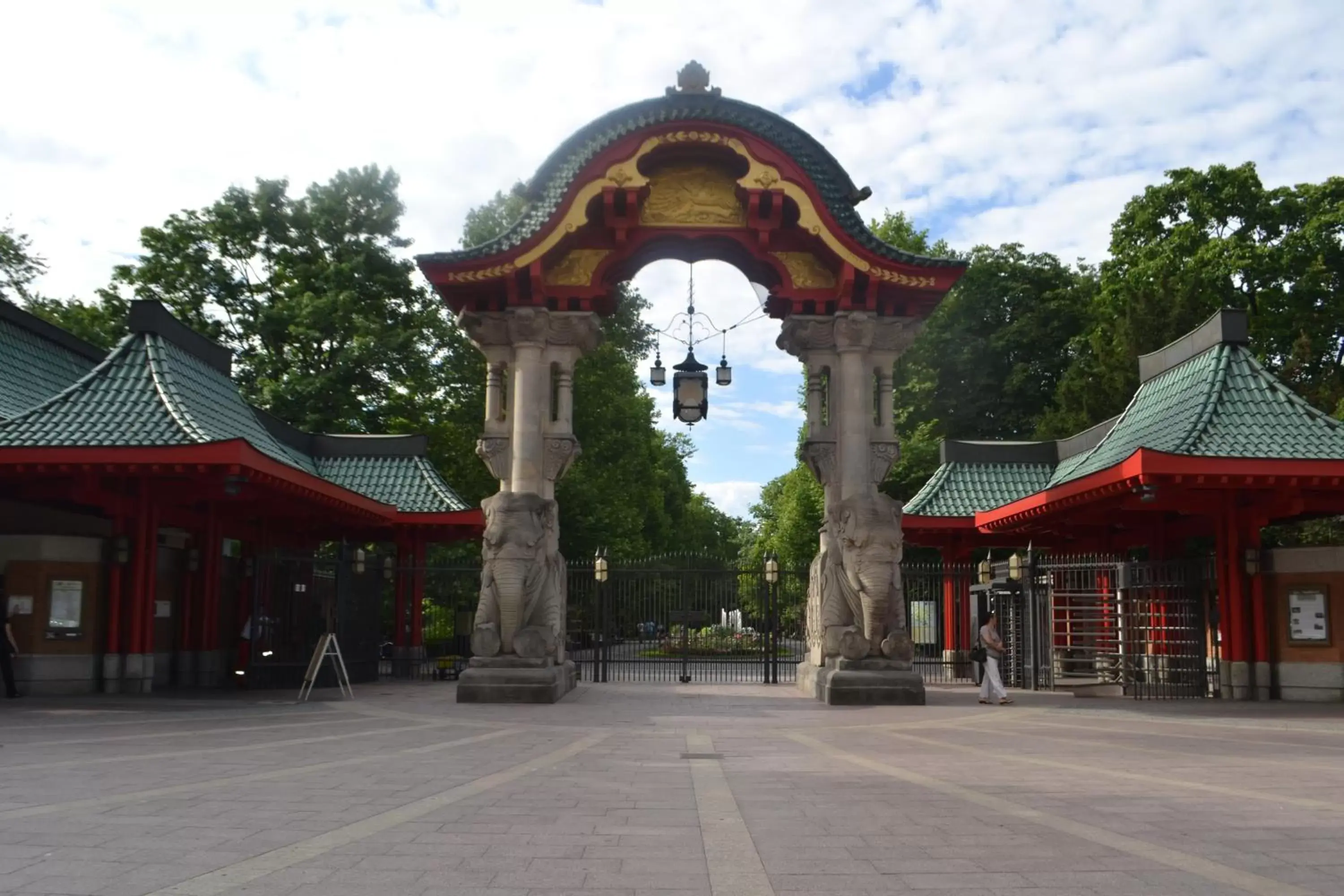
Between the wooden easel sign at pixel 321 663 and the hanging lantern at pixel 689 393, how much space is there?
21.8ft

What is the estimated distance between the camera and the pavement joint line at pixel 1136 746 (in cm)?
1016

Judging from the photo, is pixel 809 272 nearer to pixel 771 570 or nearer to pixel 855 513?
pixel 855 513

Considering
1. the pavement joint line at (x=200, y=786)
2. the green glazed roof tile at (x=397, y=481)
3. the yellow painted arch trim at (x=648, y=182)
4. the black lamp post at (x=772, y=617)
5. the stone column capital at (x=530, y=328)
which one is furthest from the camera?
the green glazed roof tile at (x=397, y=481)

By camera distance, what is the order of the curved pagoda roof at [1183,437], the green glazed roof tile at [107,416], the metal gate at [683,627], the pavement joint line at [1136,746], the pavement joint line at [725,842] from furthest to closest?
1. the metal gate at [683,627]
2. the curved pagoda roof at [1183,437]
3. the green glazed roof tile at [107,416]
4. the pavement joint line at [1136,746]
5. the pavement joint line at [725,842]

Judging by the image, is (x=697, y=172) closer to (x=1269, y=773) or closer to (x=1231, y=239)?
(x=1269, y=773)

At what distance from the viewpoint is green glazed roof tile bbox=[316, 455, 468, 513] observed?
85.4ft

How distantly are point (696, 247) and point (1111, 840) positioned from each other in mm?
14099

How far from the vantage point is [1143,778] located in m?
9.21

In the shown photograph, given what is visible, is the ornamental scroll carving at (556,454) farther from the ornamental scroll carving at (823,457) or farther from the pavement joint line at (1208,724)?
the pavement joint line at (1208,724)

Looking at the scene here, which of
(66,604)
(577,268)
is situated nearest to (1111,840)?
(577,268)

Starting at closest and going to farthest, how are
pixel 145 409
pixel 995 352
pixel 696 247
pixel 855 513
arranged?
1. pixel 855 513
2. pixel 145 409
3. pixel 696 247
4. pixel 995 352

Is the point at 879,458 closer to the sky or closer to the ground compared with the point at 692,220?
closer to the ground

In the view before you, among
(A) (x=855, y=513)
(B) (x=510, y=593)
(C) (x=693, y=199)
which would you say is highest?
(C) (x=693, y=199)

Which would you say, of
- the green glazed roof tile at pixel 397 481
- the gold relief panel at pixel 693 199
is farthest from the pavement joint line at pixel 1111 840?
the green glazed roof tile at pixel 397 481
